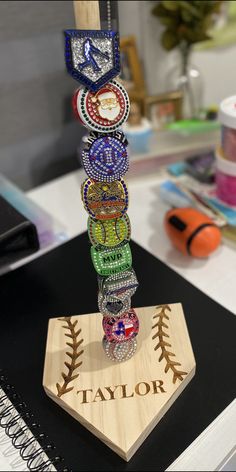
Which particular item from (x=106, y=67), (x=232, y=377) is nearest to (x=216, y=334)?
(x=232, y=377)

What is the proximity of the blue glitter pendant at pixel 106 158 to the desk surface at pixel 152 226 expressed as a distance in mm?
301

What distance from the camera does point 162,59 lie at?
1.02 meters

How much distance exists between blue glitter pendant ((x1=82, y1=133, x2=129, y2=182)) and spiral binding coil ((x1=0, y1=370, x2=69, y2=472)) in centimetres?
29

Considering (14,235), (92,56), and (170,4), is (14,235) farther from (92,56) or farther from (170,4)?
(170,4)

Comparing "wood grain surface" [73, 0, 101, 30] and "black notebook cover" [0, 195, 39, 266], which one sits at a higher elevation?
"wood grain surface" [73, 0, 101, 30]

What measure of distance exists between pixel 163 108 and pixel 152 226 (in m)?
0.30

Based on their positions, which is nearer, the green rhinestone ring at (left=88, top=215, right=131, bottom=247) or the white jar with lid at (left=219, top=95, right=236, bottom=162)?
the green rhinestone ring at (left=88, top=215, right=131, bottom=247)

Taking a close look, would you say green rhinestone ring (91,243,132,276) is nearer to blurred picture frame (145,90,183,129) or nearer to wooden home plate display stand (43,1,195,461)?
wooden home plate display stand (43,1,195,461)

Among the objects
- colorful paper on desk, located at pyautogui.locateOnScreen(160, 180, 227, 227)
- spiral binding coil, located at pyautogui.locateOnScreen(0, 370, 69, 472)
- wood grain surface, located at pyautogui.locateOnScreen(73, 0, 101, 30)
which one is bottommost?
spiral binding coil, located at pyautogui.locateOnScreen(0, 370, 69, 472)

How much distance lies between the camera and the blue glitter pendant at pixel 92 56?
0.43 meters

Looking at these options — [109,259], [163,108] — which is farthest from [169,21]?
[109,259]

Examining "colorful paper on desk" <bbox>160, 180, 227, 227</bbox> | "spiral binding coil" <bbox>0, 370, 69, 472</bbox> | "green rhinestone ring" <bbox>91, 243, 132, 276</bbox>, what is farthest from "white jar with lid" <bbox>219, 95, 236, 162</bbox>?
"spiral binding coil" <bbox>0, 370, 69, 472</bbox>

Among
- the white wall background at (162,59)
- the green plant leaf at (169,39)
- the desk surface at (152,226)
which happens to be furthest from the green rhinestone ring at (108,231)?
the green plant leaf at (169,39)

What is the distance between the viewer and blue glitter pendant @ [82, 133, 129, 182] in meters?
0.46
